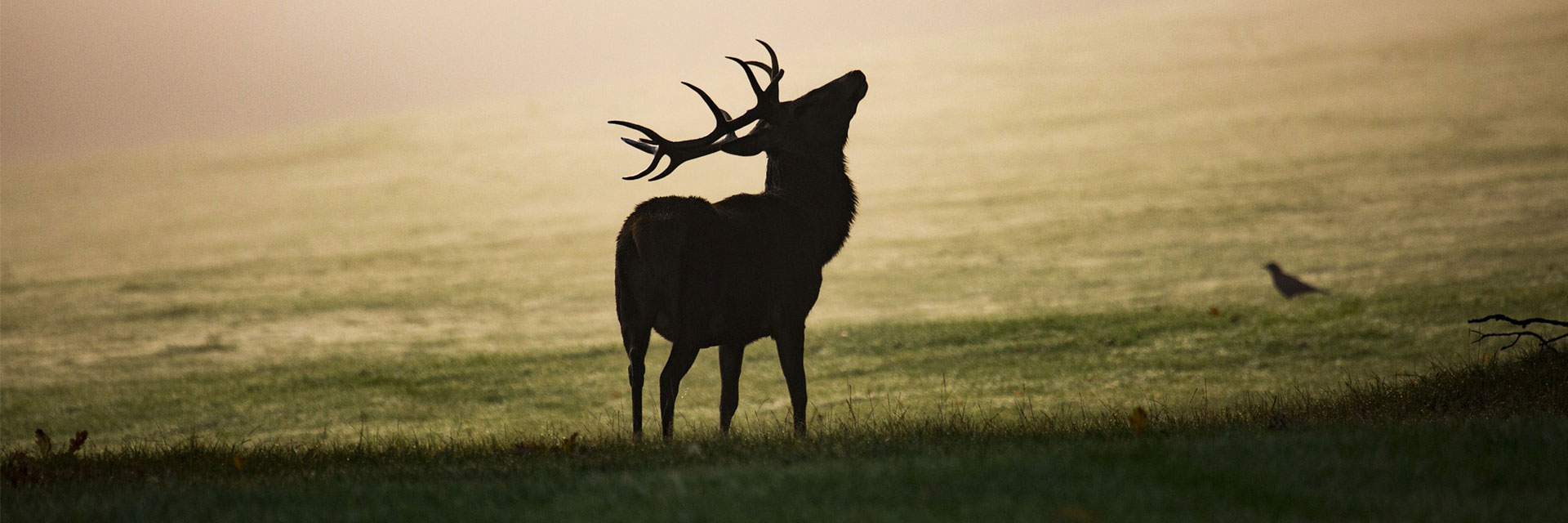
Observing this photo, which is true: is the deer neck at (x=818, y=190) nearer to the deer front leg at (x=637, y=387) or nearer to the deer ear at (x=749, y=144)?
the deer ear at (x=749, y=144)

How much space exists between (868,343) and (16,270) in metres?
24.0

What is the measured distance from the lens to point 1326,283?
59.8ft

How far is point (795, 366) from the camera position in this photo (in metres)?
7.31

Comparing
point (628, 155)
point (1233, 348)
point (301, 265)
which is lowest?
point (1233, 348)

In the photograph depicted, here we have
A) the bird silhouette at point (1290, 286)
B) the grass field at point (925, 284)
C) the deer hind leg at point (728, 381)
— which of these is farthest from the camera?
the bird silhouette at point (1290, 286)

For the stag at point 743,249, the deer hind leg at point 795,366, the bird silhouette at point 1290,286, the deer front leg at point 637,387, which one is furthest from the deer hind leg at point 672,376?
the bird silhouette at point 1290,286

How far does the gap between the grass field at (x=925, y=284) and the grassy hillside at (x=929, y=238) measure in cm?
13

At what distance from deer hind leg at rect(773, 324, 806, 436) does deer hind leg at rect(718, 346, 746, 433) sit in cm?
37

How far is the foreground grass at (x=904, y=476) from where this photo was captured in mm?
4820

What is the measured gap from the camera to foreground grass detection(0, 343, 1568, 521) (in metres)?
4.82

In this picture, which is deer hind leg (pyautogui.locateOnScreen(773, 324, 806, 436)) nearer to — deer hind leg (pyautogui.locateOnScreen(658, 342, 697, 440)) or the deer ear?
deer hind leg (pyautogui.locateOnScreen(658, 342, 697, 440))

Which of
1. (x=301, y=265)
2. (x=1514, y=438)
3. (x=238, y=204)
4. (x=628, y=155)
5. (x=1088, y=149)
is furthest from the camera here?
(x=628, y=155)

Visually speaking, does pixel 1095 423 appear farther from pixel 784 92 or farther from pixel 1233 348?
pixel 784 92

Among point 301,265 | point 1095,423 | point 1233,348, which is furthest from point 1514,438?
point 301,265
